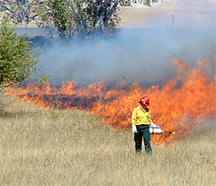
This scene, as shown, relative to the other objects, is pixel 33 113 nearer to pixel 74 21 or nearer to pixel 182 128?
pixel 182 128

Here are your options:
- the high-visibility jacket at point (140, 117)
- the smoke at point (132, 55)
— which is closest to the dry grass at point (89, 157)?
the high-visibility jacket at point (140, 117)

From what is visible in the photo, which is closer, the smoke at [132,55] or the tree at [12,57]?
the tree at [12,57]

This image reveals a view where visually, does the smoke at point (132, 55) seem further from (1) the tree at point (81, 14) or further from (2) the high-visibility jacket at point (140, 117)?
(2) the high-visibility jacket at point (140, 117)

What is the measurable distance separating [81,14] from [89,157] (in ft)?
110

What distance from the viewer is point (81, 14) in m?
45.6

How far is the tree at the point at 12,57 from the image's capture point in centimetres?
2112

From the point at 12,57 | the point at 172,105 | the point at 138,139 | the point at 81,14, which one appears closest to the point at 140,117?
the point at 138,139

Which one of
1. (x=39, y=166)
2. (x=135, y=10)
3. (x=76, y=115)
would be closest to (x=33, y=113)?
(x=76, y=115)

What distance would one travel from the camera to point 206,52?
33.7 metres

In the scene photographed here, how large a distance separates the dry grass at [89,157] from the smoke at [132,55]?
54.9 ft

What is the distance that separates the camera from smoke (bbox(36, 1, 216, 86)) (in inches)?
1482

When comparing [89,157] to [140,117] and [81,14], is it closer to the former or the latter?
[140,117]

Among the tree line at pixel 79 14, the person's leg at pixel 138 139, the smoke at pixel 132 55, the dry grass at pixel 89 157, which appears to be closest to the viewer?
the dry grass at pixel 89 157

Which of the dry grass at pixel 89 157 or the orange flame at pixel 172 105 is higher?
the dry grass at pixel 89 157
